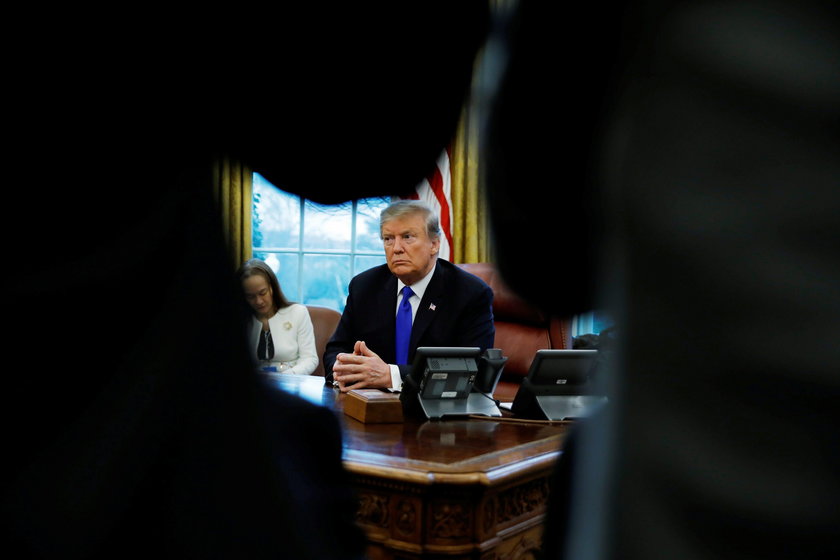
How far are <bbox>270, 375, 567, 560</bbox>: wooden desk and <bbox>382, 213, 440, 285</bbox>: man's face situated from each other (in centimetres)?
173

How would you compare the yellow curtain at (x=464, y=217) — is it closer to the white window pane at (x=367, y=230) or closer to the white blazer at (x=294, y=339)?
the white window pane at (x=367, y=230)

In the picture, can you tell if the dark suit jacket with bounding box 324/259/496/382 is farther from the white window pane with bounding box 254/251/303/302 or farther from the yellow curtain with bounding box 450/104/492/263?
the white window pane with bounding box 254/251/303/302

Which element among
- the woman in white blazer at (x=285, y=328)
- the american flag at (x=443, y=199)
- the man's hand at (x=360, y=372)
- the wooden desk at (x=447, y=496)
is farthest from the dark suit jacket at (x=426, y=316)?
the american flag at (x=443, y=199)

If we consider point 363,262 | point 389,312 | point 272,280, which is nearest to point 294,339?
point 272,280

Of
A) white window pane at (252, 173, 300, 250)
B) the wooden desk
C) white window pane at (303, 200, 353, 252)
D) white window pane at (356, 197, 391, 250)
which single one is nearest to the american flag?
white window pane at (356, 197, 391, 250)

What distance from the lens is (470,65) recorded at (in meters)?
0.45

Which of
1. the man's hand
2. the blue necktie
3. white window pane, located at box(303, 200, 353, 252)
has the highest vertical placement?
white window pane, located at box(303, 200, 353, 252)

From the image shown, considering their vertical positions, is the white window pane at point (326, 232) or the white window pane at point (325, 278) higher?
the white window pane at point (326, 232)

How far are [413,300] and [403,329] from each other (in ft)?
0.58

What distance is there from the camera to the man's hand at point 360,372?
3.49m

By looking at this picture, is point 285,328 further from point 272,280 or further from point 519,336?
point 519,336

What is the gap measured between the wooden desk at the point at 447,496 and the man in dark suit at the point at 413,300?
1.57 meters

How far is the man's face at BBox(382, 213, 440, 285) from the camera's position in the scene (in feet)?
13.3

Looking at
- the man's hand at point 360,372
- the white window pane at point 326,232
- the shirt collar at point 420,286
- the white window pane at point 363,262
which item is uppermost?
the white window pane at point 326,232
